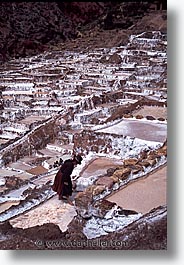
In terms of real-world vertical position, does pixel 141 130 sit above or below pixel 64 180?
above

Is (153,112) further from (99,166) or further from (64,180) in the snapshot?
(64,180)

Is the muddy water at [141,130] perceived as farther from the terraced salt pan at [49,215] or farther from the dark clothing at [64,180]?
the terraced salt pan at [49,215]

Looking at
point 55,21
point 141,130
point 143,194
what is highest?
point 55,21

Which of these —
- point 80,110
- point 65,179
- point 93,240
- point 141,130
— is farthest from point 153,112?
point 93,240

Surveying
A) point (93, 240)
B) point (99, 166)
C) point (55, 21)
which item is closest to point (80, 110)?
point (99, 166)

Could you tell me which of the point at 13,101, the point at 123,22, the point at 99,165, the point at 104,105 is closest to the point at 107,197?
the point at 99,165

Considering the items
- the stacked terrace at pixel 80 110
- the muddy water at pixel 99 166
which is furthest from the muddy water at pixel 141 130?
the muddy water at pixel 99 166

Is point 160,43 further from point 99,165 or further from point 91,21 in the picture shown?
point 99,165
